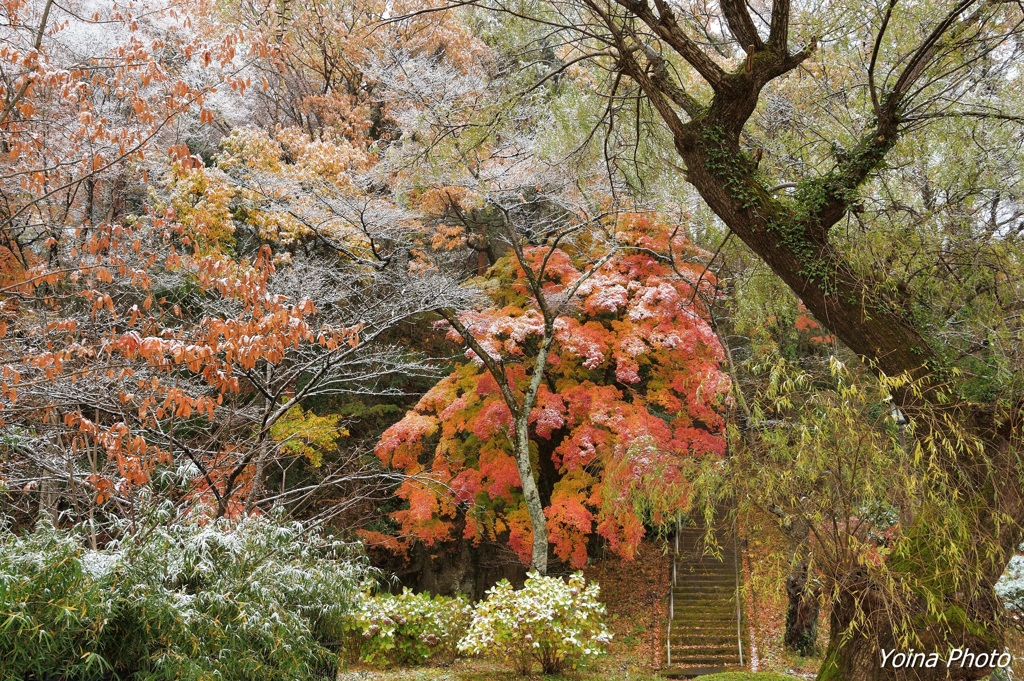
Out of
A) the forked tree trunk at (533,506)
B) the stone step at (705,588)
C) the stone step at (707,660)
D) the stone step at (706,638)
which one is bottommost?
the stone step at (707,660)

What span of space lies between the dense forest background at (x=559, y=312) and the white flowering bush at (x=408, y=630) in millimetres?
912

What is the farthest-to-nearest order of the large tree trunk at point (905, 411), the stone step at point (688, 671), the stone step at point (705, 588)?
the stone step at point (705, 588) < the stone step at point (688, 671) < the large tree trunk at point (905, 411)

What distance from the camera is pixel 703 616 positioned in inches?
370

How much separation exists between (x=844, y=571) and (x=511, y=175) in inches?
231

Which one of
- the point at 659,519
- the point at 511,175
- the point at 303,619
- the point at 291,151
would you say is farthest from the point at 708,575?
the point at 291,151

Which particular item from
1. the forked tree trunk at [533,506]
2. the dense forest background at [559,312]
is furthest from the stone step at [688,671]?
the forked tree trunk at [533,506]

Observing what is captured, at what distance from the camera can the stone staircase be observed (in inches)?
331

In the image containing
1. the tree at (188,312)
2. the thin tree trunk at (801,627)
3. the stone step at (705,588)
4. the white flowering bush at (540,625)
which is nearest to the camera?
the tree at (188,312)

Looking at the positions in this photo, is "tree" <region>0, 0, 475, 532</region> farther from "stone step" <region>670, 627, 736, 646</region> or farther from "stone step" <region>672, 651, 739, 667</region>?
"stone step" <region>670, 627, 736, 646</region>

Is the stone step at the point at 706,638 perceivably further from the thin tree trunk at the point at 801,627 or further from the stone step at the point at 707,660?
the thin tree trunk at the point at 801,627

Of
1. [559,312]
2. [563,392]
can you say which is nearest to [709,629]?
[563,392]

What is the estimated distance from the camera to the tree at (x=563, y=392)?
7.71 meters

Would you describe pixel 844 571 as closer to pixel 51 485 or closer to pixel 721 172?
pixel 721 172

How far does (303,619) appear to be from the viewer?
13.1 ft
